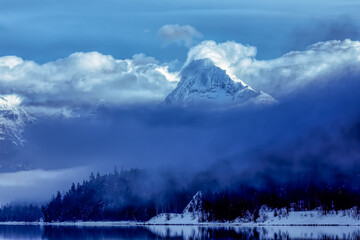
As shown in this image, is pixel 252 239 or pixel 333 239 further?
pixel 252 239

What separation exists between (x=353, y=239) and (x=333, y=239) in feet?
22.2

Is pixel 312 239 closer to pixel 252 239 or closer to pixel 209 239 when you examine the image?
pixel 252 239

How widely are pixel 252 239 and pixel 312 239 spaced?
18102 mm

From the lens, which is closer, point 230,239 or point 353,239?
point 353,239

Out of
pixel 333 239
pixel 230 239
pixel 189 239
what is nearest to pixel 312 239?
pixel 333 239

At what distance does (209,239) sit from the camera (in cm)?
19588

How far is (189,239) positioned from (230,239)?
1510 centimetres

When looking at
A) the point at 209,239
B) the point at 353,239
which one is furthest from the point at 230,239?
the point at 353,239

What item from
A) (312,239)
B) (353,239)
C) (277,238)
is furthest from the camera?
(277,238)

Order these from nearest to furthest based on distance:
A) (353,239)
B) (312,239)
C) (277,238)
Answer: (353,239) → (312,239) → (277,238)

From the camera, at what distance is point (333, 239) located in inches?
6801

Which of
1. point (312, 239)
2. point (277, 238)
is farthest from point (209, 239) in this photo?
point (312, 239)

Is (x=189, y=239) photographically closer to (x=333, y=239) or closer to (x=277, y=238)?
(x=277, y=238)

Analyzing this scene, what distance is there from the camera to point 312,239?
584ft
